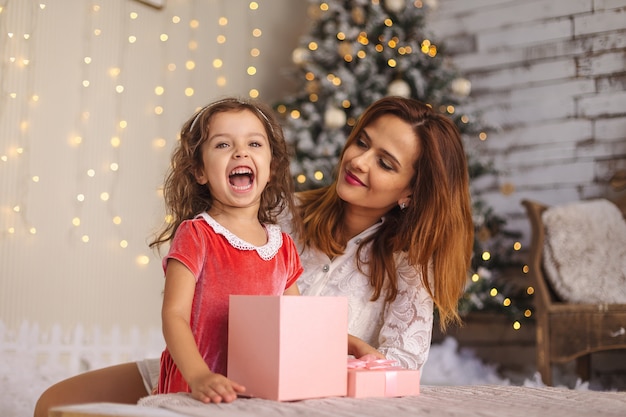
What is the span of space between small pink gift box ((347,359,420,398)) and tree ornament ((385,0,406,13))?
115 inches

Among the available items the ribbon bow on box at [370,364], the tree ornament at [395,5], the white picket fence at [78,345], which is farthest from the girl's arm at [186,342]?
the tree ornament at [395,5]

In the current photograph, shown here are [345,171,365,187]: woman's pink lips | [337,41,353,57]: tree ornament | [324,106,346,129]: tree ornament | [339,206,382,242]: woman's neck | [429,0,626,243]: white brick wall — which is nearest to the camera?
[345,171,365,187]: woman's pink lips

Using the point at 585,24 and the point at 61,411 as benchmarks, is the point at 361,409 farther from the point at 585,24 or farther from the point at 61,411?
the point at 585,24

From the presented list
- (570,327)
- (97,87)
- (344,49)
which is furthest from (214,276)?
(344,49)

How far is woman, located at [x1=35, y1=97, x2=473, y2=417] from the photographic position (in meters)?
1.66

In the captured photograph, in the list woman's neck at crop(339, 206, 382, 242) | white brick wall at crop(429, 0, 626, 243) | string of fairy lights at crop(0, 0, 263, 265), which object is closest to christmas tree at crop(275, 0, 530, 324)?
white brick wall at crop(429, 0, 626, 243)

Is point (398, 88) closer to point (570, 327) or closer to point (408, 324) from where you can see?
point (570, 327)

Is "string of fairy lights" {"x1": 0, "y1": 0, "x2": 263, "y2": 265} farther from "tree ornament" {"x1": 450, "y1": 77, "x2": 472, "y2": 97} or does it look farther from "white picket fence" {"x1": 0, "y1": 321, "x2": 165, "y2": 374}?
"tree ornament" {"x1": 450, "y1": 77, "x2": 472, "y2": 97}

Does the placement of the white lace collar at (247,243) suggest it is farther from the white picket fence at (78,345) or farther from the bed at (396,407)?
the white picket fence at (78,345)

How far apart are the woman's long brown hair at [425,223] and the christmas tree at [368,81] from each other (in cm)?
169

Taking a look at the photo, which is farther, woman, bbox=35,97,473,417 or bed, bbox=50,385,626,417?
woman, bbox=35,97,473,417

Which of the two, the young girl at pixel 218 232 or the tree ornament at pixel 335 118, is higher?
the tree ornament at pixel 335 118

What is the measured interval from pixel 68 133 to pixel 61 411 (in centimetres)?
232

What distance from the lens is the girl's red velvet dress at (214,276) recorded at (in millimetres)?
1188
